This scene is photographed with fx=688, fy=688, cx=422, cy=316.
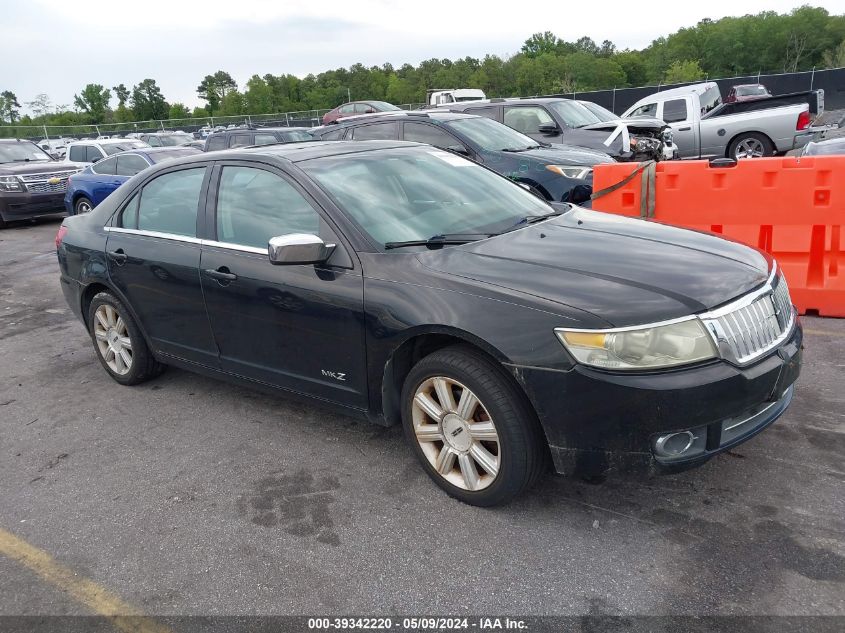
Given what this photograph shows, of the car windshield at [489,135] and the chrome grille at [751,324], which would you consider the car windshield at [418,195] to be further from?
the car windshield at [489,135]

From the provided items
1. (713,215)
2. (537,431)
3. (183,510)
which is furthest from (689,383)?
(713,215)

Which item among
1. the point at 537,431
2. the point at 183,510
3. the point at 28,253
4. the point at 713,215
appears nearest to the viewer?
the point at 537,431

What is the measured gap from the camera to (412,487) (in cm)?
342

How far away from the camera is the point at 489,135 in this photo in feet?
29.0

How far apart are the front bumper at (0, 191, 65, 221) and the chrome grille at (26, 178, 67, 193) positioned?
0.06 meters

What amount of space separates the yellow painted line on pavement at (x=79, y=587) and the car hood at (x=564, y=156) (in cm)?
641

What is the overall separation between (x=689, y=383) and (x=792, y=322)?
967 mm

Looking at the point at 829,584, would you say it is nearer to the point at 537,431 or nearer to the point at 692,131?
the point at 537,431

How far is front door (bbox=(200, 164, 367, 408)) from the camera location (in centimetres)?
344

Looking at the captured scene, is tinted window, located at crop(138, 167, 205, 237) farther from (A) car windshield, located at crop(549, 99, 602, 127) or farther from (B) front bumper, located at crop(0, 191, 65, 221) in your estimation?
(B) front bumper, located at crop(0, 191, 65, 221)

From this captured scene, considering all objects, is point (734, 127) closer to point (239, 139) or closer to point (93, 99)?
point (239, 139)

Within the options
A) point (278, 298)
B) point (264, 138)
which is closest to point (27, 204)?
point (264, 138)

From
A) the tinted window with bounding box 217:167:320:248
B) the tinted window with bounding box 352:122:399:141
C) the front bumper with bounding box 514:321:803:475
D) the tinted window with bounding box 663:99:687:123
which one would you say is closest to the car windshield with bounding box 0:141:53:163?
the tinted window with bounding box 352:122:399:141

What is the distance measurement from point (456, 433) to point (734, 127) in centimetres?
1312
